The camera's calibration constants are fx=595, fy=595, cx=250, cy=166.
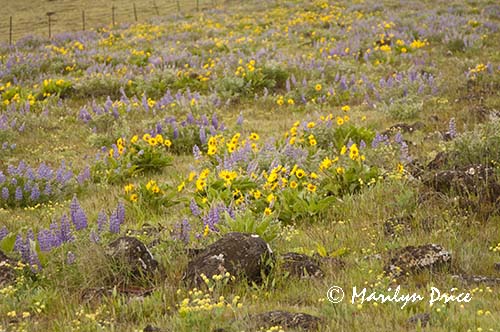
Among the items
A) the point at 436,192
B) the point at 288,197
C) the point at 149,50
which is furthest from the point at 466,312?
the point at 149,50

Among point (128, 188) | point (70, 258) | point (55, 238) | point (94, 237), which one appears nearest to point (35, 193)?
point (128, 188)

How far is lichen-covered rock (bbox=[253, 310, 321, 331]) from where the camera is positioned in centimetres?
362

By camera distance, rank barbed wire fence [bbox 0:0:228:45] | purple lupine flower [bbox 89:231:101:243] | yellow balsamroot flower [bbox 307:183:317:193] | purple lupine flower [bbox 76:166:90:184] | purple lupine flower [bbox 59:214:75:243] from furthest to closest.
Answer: barbed wire fence [bbox 0:0:228:45] < purple lupine flower [bbox 76:166:90:184] < yellow balsamroot flower [bbox 307:183:317:193] < purple lupine flower [bbox 59:214:75:243] < purple lupine flower [bbox 89:231:101:243]

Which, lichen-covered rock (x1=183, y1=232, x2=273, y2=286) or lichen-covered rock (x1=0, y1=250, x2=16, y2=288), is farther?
lichen-covered rock (x1=0, y1=250, x2=16, y2=288)

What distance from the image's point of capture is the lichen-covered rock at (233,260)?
4.47 m

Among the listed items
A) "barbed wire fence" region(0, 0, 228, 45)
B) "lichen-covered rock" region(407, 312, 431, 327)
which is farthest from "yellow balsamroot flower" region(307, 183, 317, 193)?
"barbed wire fence" region(0, 0, 228, 45)

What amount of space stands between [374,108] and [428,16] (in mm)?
11659

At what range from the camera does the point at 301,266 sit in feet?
15.3

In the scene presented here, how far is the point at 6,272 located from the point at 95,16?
35.9m

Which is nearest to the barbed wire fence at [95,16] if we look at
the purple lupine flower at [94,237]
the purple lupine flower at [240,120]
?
the purple lupine flower at [240,120]

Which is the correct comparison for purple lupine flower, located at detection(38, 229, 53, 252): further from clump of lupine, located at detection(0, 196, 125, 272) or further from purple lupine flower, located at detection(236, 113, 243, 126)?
purple lupine flower, located at detection(236, 113, 243, 126)

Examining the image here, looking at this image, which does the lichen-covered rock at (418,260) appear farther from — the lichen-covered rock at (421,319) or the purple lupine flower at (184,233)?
the purple lupine flower at (184,233)

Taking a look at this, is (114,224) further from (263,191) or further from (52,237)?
(263,191)

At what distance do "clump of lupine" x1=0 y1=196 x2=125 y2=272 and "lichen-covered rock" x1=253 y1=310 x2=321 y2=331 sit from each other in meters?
1.95
